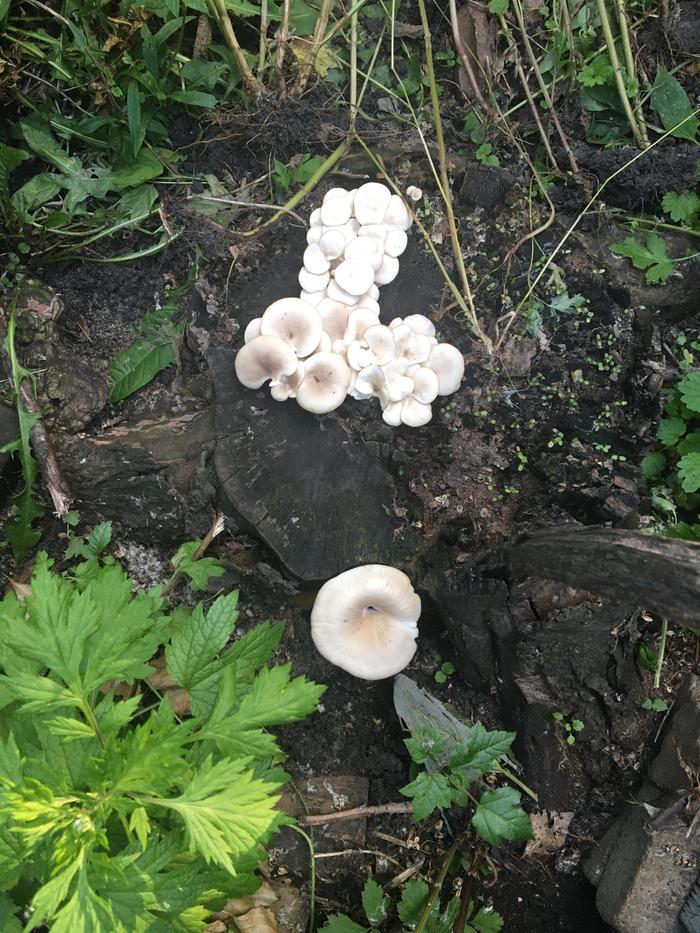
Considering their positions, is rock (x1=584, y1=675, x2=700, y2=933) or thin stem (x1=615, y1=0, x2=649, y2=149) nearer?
rock (x1=584, y1=675, x2=700, y2=933)

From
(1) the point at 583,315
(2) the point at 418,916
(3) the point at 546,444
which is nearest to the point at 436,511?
(3) the point at 546,444

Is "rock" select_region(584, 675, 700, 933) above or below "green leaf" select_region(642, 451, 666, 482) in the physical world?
below

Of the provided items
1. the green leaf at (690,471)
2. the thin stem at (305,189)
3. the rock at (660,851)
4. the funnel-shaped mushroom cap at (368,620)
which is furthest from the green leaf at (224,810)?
the thin stem at (305,189)

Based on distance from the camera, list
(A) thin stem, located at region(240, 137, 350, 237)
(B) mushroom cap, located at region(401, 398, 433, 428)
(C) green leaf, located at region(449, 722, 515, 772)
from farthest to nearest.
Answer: (A) thin stem, located at region(240, 137, 350, 237) → (B) mushroom cap, located at region(401, 398, 433, 428) → (C) green leaf, located at region(449, 722, 515, 772)

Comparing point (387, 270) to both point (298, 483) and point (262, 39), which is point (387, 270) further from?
point (262, 39)

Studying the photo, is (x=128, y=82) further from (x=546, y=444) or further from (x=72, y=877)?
(x=72, y=877)

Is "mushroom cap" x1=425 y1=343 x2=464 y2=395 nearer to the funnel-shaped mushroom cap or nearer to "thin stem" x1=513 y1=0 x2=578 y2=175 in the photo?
the funnel-shaped mushroom cap

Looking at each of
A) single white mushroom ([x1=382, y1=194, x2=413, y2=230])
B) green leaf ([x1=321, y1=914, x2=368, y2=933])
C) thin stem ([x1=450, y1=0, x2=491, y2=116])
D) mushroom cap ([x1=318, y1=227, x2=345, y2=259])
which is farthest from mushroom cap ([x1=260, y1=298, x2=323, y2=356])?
green leaf ([x1=321, y1=914, x2=368, y2=933])
